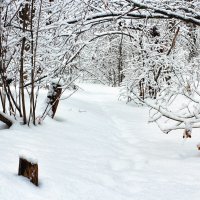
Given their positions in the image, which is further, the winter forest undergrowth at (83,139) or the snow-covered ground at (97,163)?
the winter forest undergrowth at (83,139)

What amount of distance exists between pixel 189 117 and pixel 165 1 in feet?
5.33

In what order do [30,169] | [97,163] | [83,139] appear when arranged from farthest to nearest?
[83,139] → [97,163] → [30,169]

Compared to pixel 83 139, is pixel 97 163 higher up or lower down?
higher up

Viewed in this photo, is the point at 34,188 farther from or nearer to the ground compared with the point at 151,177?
farther from the ground

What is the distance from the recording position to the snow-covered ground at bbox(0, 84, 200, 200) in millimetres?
2996

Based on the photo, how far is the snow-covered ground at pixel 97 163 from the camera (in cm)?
300

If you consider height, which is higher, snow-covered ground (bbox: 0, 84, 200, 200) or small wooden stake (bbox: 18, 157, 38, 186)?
small wooden stake (bbox: 18, 157, 38, 186)

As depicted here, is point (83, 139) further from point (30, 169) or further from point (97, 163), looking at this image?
point (30, 169)

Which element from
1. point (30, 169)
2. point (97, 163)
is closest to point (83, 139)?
point (97, 163)

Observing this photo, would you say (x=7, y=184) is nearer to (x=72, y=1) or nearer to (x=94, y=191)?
(x=94, y=191)

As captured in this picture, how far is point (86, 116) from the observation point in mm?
8055

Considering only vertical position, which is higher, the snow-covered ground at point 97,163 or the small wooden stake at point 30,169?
the small wooden stake at point 30,169

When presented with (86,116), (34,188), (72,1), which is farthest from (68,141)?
(86,116)

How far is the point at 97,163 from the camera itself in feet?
13.6
